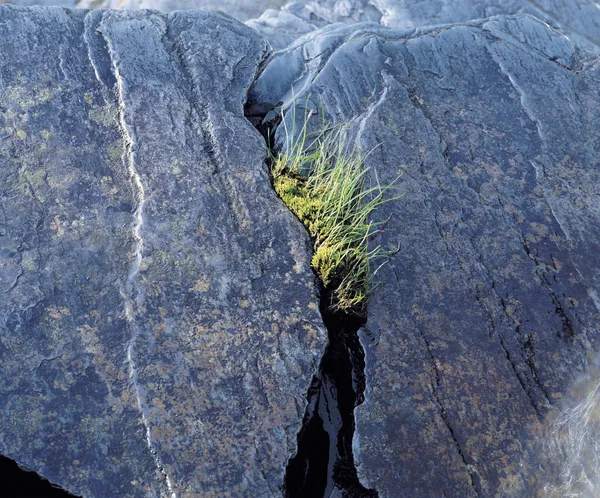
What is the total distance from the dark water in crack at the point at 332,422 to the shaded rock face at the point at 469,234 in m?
0.08

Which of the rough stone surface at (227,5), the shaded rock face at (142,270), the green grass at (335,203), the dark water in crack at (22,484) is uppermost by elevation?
the green grass at (335,203)

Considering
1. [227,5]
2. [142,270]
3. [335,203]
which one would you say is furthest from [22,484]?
[227,5]

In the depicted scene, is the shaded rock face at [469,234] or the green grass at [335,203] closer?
the shaded rock face at [469,234]

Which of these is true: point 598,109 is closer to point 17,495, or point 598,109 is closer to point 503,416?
point 503,416

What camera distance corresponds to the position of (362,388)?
3396 mm

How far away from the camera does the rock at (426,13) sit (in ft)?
21.8

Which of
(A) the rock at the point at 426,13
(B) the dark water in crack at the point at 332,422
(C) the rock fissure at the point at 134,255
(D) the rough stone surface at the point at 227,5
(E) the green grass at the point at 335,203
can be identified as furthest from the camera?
(D) the rough stone surface at the point at 227,5

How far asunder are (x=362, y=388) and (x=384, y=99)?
2.10m

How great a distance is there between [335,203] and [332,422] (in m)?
1.22

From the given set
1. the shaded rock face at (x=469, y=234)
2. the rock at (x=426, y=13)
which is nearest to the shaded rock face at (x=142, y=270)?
the shaded rock face at (x=469, y=234)

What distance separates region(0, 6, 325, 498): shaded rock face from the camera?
302 cm

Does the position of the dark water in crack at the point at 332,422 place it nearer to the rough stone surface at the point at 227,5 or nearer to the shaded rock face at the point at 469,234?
the shaded rock face at the point at 469,234

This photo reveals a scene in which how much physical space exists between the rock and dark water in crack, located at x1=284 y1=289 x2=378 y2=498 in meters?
3.79

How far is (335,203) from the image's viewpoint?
12.6 feet
